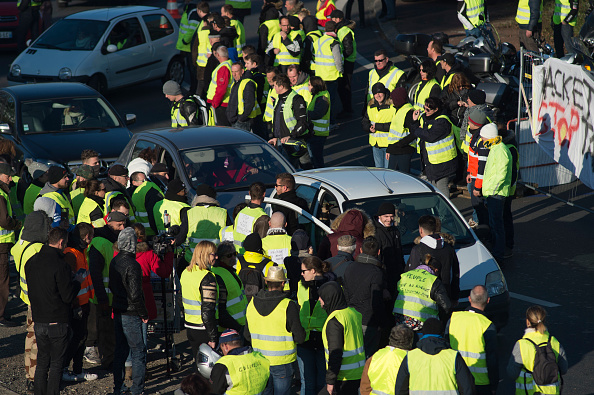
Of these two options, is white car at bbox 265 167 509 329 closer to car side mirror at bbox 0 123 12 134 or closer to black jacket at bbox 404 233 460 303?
black jacket at bbox 404 233 460 303

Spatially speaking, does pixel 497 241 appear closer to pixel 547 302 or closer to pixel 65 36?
pixel 547 302

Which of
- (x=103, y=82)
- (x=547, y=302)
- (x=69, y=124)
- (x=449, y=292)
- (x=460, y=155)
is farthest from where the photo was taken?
(x=103, y=82)

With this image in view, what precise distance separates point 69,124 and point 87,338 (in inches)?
246

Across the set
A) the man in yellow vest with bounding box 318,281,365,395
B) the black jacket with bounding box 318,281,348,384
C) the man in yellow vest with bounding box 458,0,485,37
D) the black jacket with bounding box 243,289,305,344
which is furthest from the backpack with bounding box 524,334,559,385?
the man in yellow vest with bounding box 458,0,485,37

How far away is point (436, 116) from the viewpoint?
1203 centimetres

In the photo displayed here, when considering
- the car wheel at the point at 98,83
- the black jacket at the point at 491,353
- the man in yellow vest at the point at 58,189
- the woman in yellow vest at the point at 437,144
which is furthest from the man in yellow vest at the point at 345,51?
the black jacket at the point at 491,353

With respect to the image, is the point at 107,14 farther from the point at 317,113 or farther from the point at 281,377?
the point at 281,377

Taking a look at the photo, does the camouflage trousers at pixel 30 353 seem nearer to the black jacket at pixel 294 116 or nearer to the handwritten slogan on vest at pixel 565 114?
the black jacket at pixel 294 116

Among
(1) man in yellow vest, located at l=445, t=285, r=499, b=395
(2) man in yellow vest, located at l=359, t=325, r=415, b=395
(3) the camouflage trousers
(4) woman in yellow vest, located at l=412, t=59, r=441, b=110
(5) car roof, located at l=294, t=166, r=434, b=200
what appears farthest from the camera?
(4) woman in yellow vest, located at l=412, t=59, r=441, b=110

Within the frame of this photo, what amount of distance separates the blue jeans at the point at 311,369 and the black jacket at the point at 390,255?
4.29 feet

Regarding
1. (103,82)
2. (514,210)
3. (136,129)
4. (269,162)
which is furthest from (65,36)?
(514,210)

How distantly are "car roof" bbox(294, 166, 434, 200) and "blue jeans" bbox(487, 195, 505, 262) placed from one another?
1.65 meters

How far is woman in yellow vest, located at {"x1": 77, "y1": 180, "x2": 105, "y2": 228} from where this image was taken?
9.66 meters

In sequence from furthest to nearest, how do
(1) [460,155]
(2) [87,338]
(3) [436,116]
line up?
(1) [460,155] < (3) [436,116] < (2) [87,338]
